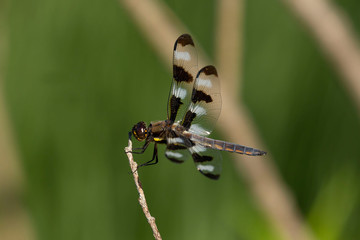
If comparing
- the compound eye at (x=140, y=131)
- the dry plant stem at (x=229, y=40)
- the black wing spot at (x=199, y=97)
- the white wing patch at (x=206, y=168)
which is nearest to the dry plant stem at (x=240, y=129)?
the dry plant stem at (x=229, y=40)

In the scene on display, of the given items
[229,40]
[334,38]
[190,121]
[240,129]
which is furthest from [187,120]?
[334,38]

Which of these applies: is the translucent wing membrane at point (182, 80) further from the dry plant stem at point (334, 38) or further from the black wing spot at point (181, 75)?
the dry plant stem at point (334, 38)

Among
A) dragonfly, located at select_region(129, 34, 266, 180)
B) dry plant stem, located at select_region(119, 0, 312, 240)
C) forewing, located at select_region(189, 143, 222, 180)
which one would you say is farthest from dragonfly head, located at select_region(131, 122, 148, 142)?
dry plant stem, located at select_region(119, 0, 312, 240)

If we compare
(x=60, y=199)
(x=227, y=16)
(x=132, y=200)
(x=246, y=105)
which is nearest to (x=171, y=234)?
(x=132, y=200)

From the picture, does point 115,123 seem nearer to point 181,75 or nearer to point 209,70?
point 181,75

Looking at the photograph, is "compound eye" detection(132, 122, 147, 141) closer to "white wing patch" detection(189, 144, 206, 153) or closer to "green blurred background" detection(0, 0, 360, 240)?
"white wing patch" detection(189, 144, 206, 153)
